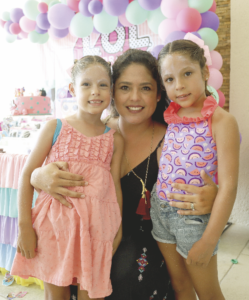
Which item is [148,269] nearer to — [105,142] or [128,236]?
[128,236]

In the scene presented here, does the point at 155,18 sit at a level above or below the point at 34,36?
below

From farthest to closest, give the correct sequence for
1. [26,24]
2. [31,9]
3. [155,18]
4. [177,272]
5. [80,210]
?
1. [26,24]
2. [31,9]
3. [155,18]
4. [177,272]
5. [80,210]

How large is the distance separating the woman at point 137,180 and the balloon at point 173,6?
1205mm

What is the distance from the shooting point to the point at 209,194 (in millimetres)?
1112

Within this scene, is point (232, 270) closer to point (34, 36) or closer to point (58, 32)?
point (58, 32)

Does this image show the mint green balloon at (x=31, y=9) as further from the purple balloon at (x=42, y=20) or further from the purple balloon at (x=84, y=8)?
the purple balloon at (x=84, y=8)

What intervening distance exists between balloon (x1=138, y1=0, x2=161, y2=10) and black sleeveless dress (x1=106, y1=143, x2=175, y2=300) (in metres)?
1.74

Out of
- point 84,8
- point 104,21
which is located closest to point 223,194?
point 104,21

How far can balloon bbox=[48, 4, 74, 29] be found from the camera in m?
3.23

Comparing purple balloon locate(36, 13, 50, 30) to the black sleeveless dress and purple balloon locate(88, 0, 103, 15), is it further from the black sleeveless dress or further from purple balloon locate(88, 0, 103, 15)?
the black sleeveless dress

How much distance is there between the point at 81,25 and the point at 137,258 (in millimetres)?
2793

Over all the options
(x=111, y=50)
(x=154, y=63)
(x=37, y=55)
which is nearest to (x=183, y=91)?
(x=154, y=63)

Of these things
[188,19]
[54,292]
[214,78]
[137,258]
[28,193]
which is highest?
Result: [188,19]

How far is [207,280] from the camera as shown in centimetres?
113
